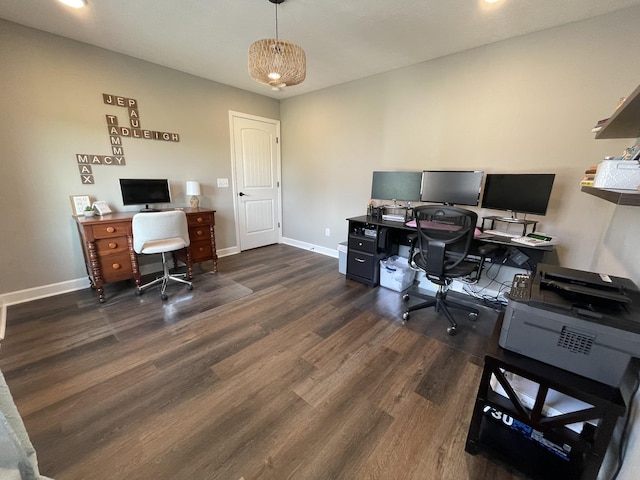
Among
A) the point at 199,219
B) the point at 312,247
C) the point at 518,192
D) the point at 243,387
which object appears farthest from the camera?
the point at 312,247

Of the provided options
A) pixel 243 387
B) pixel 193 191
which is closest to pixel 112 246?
pixel 193 191

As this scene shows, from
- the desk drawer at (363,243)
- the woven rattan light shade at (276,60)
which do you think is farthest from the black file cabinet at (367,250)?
the woven rattan light shade at (276,60)

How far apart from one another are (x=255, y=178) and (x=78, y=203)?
226 cm

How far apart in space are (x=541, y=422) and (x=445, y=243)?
4.16 feet

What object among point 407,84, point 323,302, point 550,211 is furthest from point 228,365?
point 407,84

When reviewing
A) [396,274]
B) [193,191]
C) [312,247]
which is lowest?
[312,247]

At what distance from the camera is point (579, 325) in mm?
968

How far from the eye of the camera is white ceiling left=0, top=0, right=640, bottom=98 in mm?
1938

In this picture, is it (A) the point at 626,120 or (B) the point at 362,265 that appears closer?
(A) the point at 626,120

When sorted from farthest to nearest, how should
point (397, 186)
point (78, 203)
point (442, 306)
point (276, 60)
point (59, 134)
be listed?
point (397, 186), point (78, 203), point (59, 134), point (442, 306), point (276, 60)

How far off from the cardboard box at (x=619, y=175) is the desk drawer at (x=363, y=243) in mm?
1985

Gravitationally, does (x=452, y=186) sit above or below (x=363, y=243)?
above

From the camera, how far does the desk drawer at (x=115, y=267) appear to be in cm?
261

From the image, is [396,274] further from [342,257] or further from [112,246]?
[112,246]
